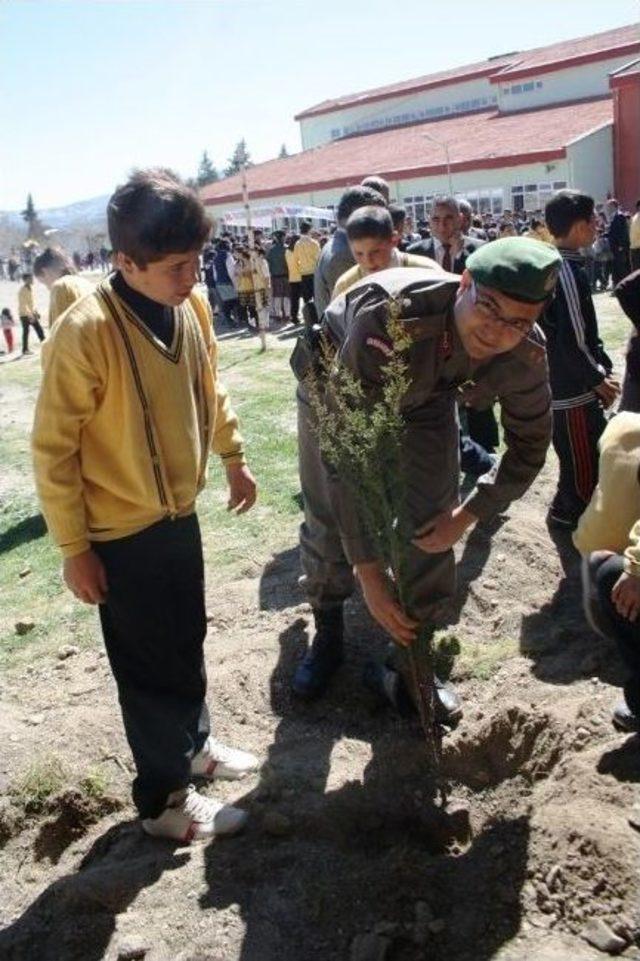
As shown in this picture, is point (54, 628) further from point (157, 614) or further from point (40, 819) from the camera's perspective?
point (157, 614)

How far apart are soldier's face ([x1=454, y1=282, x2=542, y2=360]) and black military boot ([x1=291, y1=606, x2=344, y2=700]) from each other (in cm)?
154

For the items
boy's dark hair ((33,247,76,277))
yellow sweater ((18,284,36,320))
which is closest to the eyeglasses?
boy's dark hair ((33,247,76,277))

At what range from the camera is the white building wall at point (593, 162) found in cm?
2622

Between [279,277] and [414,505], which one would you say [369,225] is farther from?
[279,277]

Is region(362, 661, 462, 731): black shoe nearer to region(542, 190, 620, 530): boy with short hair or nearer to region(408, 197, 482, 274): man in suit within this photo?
region(542, 190, 620, 530): boy with short hair

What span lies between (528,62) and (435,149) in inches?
293

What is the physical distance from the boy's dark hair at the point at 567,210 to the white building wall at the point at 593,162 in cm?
2417

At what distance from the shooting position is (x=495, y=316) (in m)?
2.22

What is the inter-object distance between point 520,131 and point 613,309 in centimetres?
2057

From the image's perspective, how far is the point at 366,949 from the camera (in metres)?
2.11

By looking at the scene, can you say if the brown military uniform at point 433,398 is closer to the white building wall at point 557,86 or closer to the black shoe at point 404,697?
the black shoe at point 404,697

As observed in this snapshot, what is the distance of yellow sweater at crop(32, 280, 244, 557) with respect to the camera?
2238mm

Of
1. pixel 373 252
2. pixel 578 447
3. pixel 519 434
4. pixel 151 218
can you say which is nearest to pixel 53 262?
pixel 373 252

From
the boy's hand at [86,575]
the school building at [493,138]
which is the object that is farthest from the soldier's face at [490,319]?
the school building at [493,138]
